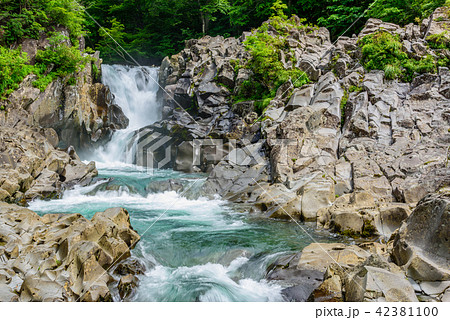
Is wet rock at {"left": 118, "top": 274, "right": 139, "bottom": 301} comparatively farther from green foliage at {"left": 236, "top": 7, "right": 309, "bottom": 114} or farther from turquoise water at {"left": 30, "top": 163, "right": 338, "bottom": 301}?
green foliage at {"left": 236, "top": 7, "right": 309, "bottom": 114}

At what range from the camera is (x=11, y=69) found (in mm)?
14266

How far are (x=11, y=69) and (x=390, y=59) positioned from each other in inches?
707

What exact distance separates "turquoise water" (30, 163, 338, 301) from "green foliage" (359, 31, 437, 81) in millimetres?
10146

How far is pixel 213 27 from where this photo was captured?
2914 centimetres

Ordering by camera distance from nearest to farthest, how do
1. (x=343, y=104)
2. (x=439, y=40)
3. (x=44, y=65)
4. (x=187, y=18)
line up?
(x=343, y=104) < (x=439, y=40) < (x=44, y=65) < (x=187, y=18)

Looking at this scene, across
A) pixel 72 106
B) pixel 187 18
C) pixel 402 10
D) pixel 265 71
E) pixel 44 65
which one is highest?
pixel 187 18

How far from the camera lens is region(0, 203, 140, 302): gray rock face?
15.8ft

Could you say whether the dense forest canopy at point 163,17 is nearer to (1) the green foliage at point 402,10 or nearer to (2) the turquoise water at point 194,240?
(1) the green foliage at point 402,10

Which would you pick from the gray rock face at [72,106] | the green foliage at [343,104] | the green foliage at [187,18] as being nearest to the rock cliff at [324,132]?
the green foliage at [343,104]

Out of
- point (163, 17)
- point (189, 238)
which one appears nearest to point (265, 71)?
point (189, 238)

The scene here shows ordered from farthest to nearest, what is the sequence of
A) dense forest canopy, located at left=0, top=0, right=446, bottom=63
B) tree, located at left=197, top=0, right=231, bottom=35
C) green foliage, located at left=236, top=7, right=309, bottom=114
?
1. tree, located at left=197, top=0, right=231, bottom=35
2. green foliage, located at left=236, top=7, right=309, bottom=114
3. dense forest canopy, located at left=0, top=0, right=446, bottom=63

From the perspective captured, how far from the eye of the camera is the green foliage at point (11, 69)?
13.7m

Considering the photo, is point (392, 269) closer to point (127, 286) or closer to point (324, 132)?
point (127, 286)

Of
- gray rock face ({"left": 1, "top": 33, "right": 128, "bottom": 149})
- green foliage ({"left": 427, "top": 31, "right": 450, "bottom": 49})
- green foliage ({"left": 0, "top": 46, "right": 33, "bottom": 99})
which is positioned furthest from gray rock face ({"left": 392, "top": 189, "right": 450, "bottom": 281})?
green foliage ({"left": 0, "top": 46, "right": 33, "bottom": 99})
